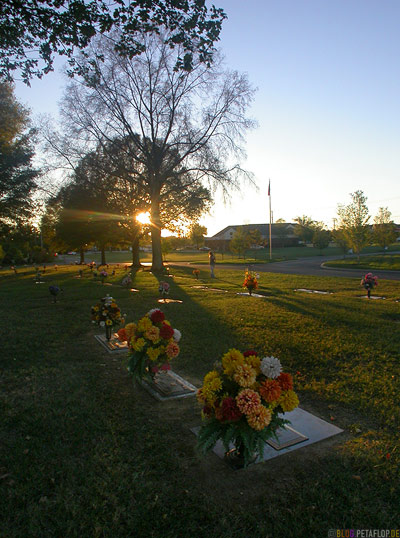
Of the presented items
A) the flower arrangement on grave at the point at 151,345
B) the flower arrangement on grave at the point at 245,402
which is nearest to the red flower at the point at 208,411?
→ the flower arrangement on grave at the point at 245,402

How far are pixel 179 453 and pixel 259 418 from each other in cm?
117

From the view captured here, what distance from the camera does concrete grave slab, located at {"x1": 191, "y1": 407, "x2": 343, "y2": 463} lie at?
3596mm

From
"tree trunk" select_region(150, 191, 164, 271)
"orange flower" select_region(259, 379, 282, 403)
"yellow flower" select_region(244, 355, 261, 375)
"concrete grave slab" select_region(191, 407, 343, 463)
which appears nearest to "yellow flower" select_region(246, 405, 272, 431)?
"orange flower" select_region(259, 379, 282, 403)

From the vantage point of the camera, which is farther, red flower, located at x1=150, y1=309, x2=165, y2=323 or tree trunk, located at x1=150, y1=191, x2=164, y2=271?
tree trunk, located at x1=150, y1=191, x2=164, y2=271

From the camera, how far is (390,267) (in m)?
26.7

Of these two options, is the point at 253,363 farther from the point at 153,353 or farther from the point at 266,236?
the point at 266,236

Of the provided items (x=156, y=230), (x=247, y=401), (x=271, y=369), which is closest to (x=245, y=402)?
(x=247, y=401)

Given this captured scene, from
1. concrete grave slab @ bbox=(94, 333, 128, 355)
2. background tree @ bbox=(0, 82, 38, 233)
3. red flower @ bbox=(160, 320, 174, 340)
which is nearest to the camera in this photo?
red flower @ bbox=(160, 320, 174, 340)

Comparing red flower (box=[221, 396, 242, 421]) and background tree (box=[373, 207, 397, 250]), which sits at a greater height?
background tree (box=[373, 207, 397, 250])

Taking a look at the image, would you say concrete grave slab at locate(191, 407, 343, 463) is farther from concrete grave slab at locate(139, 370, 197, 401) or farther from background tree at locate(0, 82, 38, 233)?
background tree at locate(0, 82, 38, 233)

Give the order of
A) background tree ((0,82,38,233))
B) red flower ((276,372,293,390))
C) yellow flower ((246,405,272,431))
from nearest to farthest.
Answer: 1. yellow flower ((246,405,272,431))
2. red flower ((276,372,293,390))
3. background tree ((0,82,38,233))

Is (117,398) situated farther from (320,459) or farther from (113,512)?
(320,459)

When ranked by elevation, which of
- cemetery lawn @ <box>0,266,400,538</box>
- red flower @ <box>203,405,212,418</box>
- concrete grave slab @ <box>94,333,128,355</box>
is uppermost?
red flower @ <box>203,405,212,418</box>

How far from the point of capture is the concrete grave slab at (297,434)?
3.60 m
